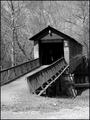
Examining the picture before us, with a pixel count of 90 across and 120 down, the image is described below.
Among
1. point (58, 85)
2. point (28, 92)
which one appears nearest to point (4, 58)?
point (58, 85)

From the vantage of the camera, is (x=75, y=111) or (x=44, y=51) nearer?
(x=75, y=111)

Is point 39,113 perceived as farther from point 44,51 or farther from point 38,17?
point 38,17

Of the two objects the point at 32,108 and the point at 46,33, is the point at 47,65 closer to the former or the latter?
the point at 46,33

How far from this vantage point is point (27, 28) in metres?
52.8

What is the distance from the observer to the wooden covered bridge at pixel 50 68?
1669 cm

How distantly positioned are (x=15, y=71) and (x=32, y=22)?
123 feet

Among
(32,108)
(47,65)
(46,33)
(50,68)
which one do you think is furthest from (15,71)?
(46,33)

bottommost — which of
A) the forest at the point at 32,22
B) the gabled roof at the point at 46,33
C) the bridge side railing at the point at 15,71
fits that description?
the bridge side railing at the point at 15,71

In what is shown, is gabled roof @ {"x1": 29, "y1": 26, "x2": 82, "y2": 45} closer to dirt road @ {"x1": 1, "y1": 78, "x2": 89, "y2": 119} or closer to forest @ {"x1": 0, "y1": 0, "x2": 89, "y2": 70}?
forest @ {"x1": 0, "y1": 0, "x2": 89, "y2": 70}

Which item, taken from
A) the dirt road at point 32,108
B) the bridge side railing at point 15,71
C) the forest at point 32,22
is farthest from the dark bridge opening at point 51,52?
the dirt road at point 32,108

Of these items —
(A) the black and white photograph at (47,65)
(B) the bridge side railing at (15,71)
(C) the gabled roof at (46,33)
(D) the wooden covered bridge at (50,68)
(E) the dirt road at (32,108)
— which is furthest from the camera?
(C) the gabled roof at (46,33)

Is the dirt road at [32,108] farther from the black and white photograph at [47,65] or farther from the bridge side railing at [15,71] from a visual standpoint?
the bridge side railing at [15,71]

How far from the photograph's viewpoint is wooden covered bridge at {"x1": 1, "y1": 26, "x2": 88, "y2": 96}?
1669 cm

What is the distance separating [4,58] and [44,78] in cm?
3453
